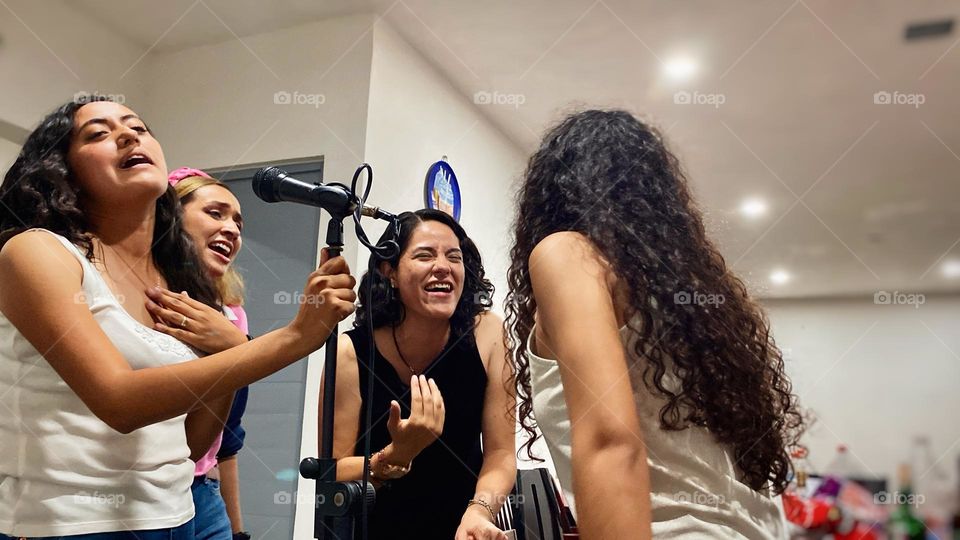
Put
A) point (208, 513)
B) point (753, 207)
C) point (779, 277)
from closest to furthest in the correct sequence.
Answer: point (208, 513), point (753, 207), point (779, 277)

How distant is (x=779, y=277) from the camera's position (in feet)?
18.1

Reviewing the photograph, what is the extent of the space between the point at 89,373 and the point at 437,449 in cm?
75

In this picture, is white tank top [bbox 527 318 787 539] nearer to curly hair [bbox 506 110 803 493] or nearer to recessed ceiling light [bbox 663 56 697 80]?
curly hair [bbox 506 110 803 493]

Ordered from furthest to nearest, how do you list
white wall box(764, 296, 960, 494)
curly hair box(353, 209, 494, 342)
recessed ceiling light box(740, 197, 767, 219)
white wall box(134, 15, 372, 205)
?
recessed ceiling light box(740, 197, 767, 219) < white wall box(764, 296, 960, 494) < white wall box(134, 15, 372, 205) < curly hair box(353, 209, 494, 342)

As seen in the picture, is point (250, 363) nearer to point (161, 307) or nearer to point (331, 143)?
point (161, 307)

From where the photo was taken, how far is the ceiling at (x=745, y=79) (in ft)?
8.00

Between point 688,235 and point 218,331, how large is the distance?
717 mm

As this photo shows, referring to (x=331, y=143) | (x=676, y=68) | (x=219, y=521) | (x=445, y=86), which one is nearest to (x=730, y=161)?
(x=676, y=68)

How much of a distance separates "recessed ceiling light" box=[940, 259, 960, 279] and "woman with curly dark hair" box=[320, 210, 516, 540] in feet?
9.62

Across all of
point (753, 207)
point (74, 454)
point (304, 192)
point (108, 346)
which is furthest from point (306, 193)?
point (753, 207)

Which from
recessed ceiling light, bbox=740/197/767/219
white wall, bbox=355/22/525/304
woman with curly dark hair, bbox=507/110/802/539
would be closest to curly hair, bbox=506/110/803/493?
woman with curly dark hair, bbox=507/110/802/539

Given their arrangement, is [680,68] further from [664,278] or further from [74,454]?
[74,454]

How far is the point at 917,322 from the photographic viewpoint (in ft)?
9.47

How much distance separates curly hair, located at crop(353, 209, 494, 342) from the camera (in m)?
1.49
